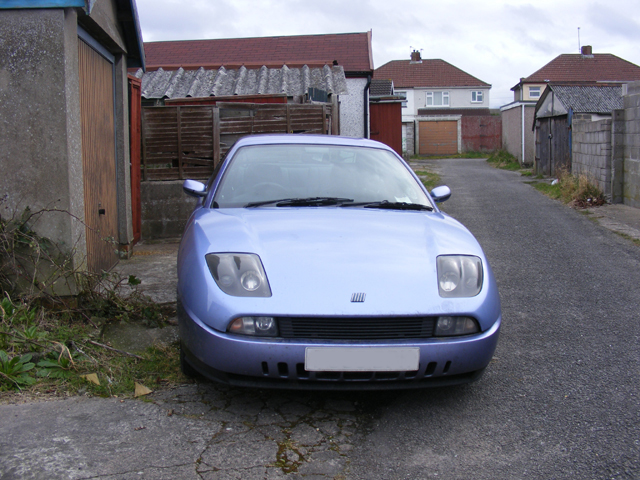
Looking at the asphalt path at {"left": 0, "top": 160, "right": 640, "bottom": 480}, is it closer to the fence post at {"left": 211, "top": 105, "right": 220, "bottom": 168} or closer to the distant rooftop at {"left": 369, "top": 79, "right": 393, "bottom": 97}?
the fence post at {"left": 211, "top": 105, "right": 220, "bottom": 168}

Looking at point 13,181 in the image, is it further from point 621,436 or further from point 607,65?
point 607,65

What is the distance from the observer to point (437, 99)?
50.4m

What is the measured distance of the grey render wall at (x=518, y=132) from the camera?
26.9m

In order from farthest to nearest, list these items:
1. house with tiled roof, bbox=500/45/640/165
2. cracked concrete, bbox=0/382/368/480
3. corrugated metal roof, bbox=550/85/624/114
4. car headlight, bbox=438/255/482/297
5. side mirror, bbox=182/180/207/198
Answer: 1. house with tiled roof, bbox=500/45/640/165
2. corrugated metal roof, bbox=550/85/624/114
3. side mirror, bbox=182/180/207/198
4. car headlight, bbox=438/255/482/297
5. cracked concrete, bbox=0/382/368/480

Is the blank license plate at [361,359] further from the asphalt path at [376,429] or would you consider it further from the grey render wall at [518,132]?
the grey render wall at [518,132]

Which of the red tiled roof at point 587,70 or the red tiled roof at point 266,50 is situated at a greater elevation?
the red tiled roof at point 587,70

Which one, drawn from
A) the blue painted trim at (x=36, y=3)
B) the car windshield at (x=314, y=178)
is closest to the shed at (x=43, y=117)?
the blue painted trim at (x=36, y=3)

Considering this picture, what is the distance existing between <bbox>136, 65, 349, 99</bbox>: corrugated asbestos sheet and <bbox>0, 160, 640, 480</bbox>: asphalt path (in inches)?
330

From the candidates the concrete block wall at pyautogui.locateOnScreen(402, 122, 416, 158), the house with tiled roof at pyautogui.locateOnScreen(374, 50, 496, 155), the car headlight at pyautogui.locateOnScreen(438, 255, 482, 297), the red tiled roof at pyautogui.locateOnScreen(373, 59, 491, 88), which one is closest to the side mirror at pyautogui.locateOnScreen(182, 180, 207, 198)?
the car headlight at pyautogui.locateOnScreen(438, 255, 482, 297)

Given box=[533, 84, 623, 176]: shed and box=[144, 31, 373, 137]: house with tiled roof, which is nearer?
box=[144, 31, 373, 137]: house with tiled roof

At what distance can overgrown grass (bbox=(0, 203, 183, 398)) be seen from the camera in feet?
11.0

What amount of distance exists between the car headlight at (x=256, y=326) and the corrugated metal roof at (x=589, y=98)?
59.6ft

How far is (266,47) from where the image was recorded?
22203 mm

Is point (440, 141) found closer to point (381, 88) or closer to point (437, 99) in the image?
point (437, 99)
